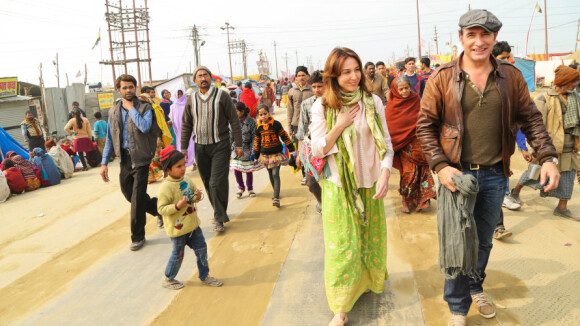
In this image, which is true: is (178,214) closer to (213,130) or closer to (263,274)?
(263,274)

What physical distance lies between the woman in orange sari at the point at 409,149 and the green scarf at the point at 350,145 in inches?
91.3

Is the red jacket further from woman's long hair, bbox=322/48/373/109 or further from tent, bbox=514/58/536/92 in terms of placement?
tent, bbox=514/58/536/92

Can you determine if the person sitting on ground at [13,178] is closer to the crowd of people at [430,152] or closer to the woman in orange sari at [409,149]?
the crowd of people at [430,152]

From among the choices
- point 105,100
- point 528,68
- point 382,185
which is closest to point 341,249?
point 382,185

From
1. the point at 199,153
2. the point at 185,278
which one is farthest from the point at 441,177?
the point at 199,153

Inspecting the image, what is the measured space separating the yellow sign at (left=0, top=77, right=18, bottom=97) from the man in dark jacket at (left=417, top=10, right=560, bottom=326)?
18.1 m

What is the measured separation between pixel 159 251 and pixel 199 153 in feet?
4.03

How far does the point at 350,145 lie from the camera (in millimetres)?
2525

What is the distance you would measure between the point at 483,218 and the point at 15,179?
8.63 metres

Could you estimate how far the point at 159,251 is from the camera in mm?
4223

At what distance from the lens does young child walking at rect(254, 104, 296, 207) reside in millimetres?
5445

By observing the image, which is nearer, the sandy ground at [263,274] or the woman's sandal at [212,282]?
the sandy ground at [263,274]

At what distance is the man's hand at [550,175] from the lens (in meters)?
2.06

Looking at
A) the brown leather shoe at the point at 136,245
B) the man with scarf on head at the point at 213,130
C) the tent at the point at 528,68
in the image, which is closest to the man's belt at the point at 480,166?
the man with scarf on head at the point at 213,130
